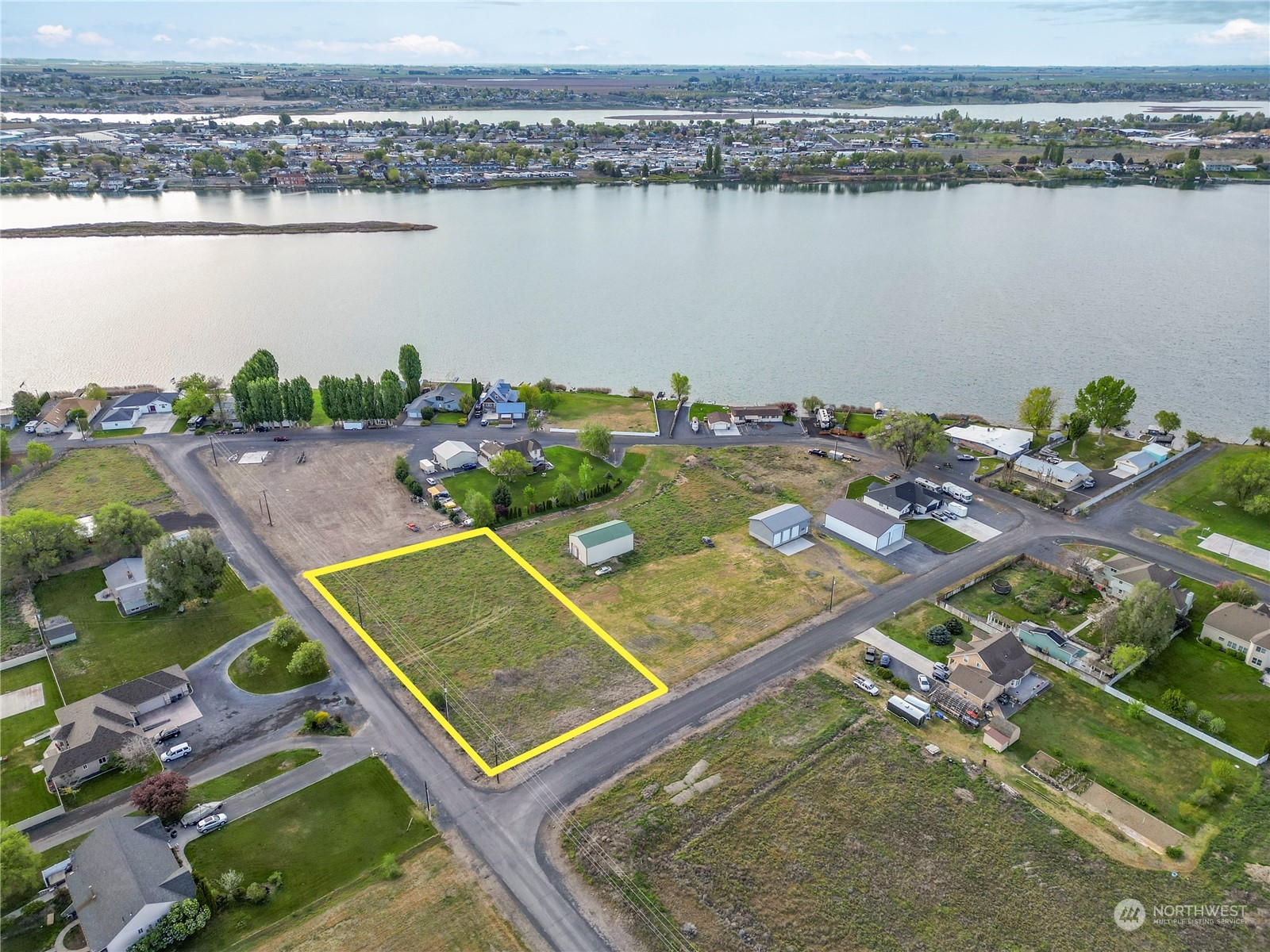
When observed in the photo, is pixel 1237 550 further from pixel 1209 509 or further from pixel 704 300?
pixel 704 300

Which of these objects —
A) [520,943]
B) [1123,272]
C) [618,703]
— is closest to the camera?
[520,943]

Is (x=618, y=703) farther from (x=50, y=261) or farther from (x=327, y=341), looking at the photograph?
(x=50, y=261)

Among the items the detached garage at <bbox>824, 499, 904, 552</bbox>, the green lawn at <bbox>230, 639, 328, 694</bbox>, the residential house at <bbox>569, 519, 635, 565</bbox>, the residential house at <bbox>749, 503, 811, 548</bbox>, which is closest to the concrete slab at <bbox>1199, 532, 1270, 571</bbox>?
the detached garage at <bbox>824, 499, 904, 552</bbox>

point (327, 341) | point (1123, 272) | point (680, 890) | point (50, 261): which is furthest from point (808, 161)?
point (680, 890)

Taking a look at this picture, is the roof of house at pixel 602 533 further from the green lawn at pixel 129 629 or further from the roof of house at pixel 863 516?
the green lawn at pixel 129 629

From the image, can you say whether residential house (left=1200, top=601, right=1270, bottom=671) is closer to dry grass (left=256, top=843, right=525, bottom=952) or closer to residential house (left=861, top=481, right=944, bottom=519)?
residential house (left=861, top=481, right=944, bottom=519)
